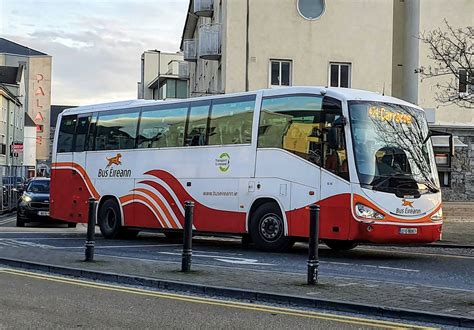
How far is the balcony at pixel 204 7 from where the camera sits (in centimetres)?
3997

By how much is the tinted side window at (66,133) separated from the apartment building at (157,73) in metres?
39.0

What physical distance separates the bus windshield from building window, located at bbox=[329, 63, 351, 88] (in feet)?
60.4

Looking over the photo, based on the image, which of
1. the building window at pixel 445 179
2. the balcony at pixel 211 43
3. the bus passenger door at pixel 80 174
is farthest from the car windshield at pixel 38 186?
the building window at pixel 445 179

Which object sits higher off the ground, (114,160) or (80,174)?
(114,160)

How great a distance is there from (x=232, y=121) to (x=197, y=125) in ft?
3.91

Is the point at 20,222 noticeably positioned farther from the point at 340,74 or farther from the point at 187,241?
the point at 340,74

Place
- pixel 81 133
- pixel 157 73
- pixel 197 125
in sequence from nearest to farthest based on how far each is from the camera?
pixel 197 125 < pixel 81 133 < pixel 157 73

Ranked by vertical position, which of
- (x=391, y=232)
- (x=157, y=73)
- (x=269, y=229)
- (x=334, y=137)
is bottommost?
(x=269, y=229)

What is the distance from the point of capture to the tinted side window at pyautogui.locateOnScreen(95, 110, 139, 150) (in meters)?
18.8

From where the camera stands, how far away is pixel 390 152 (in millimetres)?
13938

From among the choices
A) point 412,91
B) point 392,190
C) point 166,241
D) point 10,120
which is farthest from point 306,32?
point 10,120

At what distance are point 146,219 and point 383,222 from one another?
6.97 meters

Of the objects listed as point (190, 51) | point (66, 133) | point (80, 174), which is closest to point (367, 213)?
point (80, 174)

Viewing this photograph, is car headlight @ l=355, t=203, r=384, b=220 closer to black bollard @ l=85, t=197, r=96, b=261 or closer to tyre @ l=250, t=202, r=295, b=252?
tyre @ l=250, t=202, r=295, b=252
